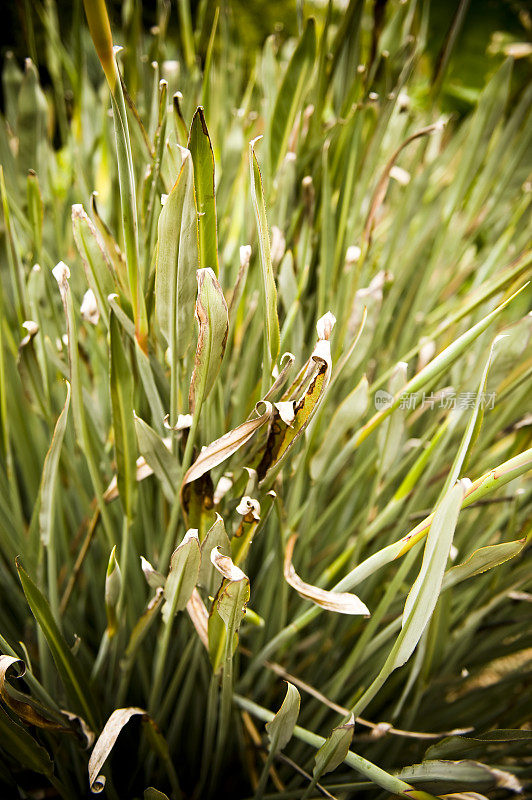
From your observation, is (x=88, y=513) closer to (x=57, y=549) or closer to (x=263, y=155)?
(x=57, y=549)

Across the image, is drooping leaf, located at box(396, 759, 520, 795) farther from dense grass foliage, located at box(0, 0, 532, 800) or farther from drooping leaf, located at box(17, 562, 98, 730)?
drooping leaf, located at box(17, 562, 98, 730)

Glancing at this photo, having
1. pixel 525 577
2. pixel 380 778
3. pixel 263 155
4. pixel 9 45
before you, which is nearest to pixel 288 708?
pixel 380 778

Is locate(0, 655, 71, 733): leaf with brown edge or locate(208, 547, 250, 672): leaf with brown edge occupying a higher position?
locate(208, 547, 250, 672): leaf with brown edge

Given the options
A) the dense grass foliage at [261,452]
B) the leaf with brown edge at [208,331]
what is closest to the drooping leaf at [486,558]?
the dense grass foliage at [261,452]

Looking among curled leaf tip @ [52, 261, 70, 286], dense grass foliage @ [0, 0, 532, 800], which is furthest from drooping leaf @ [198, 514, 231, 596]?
curled leaf tip @ [52, 261, 70, 286]

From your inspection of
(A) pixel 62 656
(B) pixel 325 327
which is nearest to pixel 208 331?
(B) pixel 325 327

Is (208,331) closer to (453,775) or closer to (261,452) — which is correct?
(261,452)

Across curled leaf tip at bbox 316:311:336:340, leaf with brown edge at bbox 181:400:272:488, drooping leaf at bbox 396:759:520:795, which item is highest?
curled leaf tip at bbox 316:311:336:340

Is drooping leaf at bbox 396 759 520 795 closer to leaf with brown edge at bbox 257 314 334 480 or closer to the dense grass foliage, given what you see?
the dense grass foliage

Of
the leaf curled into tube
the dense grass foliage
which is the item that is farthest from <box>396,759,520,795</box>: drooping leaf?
the leaf curled into tube
